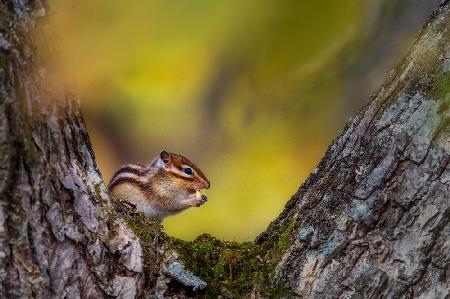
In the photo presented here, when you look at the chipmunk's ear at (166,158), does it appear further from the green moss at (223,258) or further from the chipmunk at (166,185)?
the green moss at (223,258)

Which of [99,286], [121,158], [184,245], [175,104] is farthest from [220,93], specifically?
[121,158]

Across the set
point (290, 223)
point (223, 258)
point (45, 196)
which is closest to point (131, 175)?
point (223, 258)

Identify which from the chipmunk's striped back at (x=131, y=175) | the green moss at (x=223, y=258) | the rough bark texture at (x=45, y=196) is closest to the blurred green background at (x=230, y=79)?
the rough bark texture at (x=45, y=196)

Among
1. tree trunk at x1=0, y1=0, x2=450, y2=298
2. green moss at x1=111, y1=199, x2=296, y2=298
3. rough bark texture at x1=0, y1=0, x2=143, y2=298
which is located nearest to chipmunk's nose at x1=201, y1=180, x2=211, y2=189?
green moss at x1=111, y1=199, x2=296, y2=298

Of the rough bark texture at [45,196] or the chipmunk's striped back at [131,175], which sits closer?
the rough bark texture at [45,196]

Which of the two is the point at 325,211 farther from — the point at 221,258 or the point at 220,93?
the point at 220,93

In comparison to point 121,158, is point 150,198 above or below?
below
